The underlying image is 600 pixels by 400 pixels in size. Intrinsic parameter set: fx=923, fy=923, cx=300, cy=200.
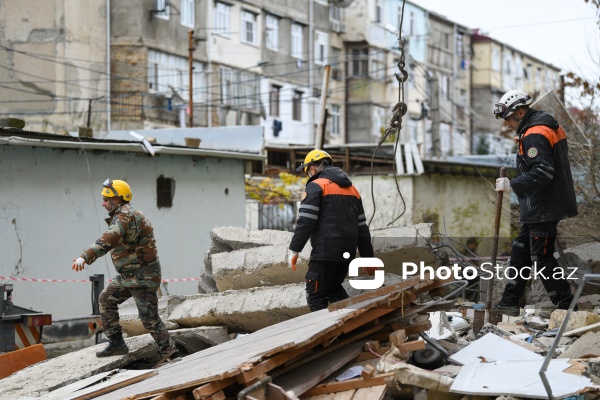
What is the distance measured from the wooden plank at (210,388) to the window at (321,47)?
3640cm

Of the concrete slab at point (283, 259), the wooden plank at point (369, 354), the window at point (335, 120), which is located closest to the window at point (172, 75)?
the window at point (335, 120)

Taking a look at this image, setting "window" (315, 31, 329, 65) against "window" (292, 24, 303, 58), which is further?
"window" (315, 31, 329, 65)

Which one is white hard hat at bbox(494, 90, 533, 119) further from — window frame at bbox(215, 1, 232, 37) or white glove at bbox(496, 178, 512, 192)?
window frame at bbox(215, 1, 232, 37)

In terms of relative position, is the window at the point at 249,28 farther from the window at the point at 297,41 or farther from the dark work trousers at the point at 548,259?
the dark work trousers at the point at 548,259

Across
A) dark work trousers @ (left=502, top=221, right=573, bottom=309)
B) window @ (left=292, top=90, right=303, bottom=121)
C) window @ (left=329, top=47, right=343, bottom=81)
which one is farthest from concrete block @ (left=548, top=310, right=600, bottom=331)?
window @ (left=329, top=47, right=343, bottom=81)

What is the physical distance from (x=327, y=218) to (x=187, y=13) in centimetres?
2686

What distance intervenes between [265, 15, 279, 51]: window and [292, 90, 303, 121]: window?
2.53 meters

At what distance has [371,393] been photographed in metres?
6.26

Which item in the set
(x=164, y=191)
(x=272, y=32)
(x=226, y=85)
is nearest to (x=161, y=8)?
(x=226, y=85)

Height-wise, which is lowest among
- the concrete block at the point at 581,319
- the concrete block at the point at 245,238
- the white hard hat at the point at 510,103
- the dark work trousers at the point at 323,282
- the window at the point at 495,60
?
the concrete block at the point at 581,319

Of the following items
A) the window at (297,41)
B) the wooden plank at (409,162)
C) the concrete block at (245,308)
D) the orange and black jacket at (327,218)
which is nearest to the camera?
the orange and black jacket at (327,218)

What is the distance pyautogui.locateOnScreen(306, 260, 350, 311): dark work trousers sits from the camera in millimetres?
8766

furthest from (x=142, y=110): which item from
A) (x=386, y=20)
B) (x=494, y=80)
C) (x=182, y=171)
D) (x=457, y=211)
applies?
(x=494, y=80)

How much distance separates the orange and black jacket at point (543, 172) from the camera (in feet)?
26.8
